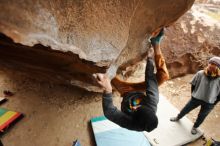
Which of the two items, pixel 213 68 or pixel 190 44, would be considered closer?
pixel 213 68

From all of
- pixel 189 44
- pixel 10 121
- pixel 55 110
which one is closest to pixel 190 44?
pixel 189 44

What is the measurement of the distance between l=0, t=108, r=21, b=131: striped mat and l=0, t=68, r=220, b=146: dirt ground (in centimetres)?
8

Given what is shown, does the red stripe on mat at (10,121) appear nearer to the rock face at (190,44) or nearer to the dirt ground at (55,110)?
the dirt ground at (55,110)

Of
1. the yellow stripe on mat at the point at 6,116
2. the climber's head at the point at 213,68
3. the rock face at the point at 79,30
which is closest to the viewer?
the rock face at the point at 79,30

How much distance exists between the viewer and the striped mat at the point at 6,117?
3398 mm

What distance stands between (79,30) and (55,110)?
188 centimetres

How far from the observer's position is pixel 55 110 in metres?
3.69

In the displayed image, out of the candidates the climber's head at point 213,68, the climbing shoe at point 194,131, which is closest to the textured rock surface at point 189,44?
the climbing shoe at point 194,131

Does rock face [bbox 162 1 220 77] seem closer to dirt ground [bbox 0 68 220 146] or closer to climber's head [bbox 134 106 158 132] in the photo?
dirt ground [bbox 0 68 220 146]

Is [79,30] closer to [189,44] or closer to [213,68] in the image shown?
[213,68]

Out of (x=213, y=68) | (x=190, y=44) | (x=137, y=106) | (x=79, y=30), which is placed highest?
(x=190, y=44)

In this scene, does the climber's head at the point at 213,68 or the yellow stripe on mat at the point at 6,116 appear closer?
the climber's head at the point at 213,68

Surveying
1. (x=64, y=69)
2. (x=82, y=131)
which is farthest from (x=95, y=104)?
(x=64, y=69)

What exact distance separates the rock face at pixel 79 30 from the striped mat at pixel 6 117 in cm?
117
